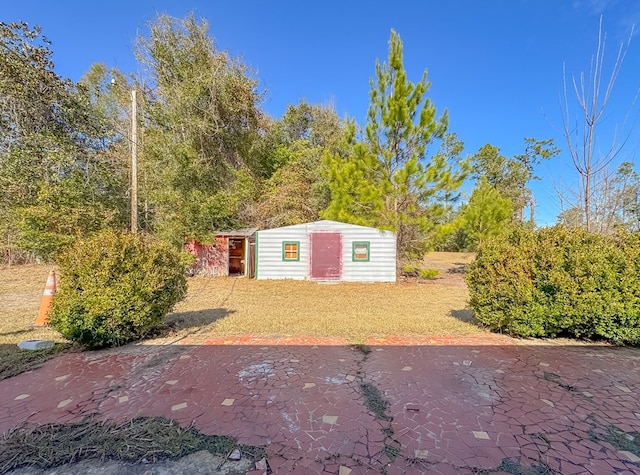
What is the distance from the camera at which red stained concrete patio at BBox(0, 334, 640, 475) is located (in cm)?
216

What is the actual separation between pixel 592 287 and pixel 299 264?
9.45 m

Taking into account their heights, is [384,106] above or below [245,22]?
below

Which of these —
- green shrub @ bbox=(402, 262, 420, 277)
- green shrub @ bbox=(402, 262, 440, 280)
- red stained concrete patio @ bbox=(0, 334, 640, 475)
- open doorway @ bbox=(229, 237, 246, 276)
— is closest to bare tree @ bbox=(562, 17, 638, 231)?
red stained concrete patio @ bbox=(0, 334, 640, 475)

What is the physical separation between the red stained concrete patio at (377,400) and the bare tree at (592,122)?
144 inches

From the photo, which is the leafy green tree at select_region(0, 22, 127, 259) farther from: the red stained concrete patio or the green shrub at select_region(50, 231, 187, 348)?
the red stained concrete patio

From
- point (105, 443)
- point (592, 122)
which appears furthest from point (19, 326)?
point (592, 122)

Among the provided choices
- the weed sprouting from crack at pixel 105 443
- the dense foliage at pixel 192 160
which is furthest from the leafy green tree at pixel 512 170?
Result: the weed sprouting from crack at pixel 105 443

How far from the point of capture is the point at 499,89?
11.6 metres

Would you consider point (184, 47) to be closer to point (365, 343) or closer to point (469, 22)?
point (469, 22)

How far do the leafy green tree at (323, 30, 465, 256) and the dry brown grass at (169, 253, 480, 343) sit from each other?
8.66ft

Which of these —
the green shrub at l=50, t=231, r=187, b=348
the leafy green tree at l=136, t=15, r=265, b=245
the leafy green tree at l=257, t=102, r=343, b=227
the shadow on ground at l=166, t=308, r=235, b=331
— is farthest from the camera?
the leafy green tree at l=257, t=102, r=343, b=227

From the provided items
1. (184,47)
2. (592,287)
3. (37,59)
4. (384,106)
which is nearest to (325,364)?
(592,287)

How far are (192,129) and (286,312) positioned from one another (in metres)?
12.1

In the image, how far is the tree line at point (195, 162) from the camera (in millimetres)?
10734
